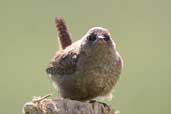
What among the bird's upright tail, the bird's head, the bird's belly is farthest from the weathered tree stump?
the bird's upright tail

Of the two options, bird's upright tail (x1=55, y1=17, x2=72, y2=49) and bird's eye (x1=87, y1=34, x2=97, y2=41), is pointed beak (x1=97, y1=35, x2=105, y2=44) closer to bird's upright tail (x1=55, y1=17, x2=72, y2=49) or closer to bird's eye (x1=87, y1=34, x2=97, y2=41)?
bird's eye (x1=87, y1=34, x2=97, y2=41)

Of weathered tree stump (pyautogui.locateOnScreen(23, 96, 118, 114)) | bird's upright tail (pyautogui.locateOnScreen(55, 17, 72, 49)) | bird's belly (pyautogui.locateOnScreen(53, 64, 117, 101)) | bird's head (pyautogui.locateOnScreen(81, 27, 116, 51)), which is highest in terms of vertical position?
bird's upright tail (pyautogui.locateOnScreen(55, 17, 72, 49))

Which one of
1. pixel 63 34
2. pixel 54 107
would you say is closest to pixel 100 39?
pixel 63 34

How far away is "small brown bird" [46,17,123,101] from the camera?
5.98 feet

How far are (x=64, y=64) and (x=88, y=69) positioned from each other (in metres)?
0.12

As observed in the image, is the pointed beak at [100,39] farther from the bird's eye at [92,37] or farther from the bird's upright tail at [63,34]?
the bird's upright tail at [63,34]

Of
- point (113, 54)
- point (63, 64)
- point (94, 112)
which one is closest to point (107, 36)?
point (113, 54)

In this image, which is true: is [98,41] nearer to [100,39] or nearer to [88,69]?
[100,39]

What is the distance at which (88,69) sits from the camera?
1.83 m

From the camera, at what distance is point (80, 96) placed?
1854 millimetres

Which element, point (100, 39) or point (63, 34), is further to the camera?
point (63, 34)

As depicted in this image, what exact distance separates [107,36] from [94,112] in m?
0.32

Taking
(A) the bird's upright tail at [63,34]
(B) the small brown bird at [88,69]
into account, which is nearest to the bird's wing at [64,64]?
(B) the small brown bird at [88,69]

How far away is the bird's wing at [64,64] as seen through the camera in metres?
1.89
